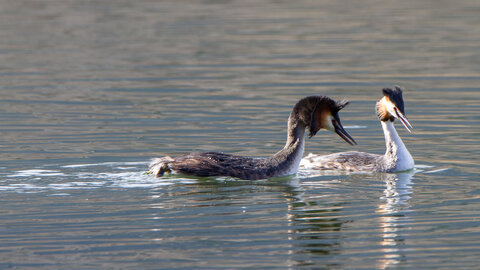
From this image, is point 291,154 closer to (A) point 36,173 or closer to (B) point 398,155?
(B) point 398,155

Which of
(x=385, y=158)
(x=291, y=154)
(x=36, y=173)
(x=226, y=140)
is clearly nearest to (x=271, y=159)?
(x=291, y=154)

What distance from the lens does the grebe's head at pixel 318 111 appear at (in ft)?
41.0

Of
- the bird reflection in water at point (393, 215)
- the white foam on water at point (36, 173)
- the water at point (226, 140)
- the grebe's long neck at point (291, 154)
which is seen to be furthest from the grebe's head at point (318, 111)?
the white foam on water at point (36, 173)

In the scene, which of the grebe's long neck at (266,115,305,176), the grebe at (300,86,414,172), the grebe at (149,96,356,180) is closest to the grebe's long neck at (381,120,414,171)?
the grebe at (300,86,414,172)

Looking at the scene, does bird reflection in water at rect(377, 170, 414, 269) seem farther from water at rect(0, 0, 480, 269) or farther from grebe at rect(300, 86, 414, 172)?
grebe at rect(300, 86, 414, 172)

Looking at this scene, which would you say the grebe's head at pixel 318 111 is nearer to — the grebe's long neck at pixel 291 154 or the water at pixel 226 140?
the grebe's long neck at pixel 291 154

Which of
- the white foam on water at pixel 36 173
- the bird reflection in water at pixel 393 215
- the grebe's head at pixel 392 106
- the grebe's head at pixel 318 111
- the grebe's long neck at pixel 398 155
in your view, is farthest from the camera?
the grebe's head at pixel 392 106

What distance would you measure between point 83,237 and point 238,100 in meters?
9.07

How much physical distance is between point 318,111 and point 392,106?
1.28 meters

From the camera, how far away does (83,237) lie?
9594 millimetres

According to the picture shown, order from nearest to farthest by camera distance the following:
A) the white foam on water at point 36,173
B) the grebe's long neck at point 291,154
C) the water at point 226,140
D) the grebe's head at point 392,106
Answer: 1. the water at point 226,140
2. the white foam on water at point 36,173
3. the grebe's long neck at point 291,154
4. the grebe's head at point 392,106

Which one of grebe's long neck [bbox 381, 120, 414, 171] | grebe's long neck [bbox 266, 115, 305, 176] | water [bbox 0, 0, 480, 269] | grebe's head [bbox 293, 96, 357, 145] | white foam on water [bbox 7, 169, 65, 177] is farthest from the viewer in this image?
grebe's long neck [bbox 381, 120, 414, 171]

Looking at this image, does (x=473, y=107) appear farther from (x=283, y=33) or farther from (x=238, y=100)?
(x=283, y=33)

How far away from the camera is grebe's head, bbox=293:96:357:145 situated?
1251 centimetres
